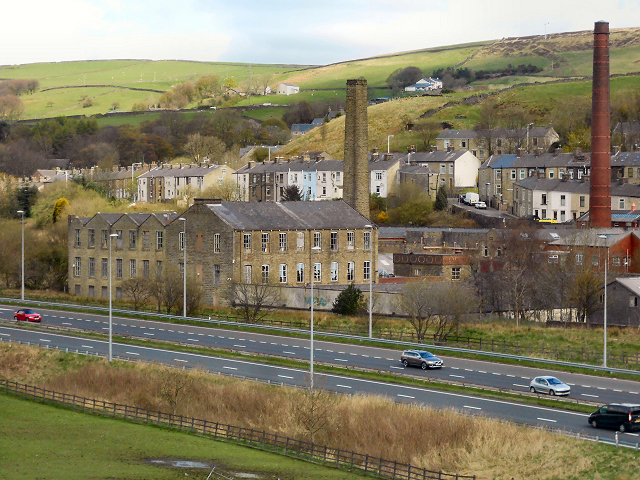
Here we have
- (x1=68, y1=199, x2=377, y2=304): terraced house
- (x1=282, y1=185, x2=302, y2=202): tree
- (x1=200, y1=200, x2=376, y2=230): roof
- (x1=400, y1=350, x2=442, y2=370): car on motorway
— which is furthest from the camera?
(x1=282, y1=185, x2=302, y2=202): tree

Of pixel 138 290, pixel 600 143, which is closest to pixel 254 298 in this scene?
pixel 138 290

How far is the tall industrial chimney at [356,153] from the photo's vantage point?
95500 millimetres

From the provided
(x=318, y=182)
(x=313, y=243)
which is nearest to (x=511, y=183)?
(x=318, y=182)

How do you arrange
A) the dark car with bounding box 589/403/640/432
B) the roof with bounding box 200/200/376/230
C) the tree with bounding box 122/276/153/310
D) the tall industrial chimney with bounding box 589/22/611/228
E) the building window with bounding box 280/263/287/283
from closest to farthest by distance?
1. the dark car with bounding box 589/403/640/432
2. the tree with bounding box 122/276/153/310
3. the roof with bounding box 200/200/376/230
4. the building window with bounding box 280/263/287/283
5. the tall industrial chimney with bounding box 589/22/611/228

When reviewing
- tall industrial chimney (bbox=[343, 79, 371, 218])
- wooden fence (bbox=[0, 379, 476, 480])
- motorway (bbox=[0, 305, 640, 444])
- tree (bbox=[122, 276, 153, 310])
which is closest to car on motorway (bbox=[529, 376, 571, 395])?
motorway (bbox=[0, 305, 640, 444])

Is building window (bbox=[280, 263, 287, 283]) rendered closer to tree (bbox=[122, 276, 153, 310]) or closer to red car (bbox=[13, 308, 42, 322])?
tree (bbox=[122, 276, 153, 310])

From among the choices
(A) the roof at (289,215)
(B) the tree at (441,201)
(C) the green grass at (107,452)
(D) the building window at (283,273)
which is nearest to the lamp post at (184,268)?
(A) the roof at (289,215)

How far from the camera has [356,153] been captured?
9681 cm

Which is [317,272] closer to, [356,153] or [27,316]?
[356,153]

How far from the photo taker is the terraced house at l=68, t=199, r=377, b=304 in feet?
256

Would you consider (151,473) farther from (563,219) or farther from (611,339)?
(563,219)

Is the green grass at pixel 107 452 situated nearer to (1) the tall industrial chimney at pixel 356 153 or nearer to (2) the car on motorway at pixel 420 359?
(2) the car on motorway at pixel 420 359

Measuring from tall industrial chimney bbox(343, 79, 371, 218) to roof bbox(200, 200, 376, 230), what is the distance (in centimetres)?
695

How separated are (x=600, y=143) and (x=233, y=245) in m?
39.6
